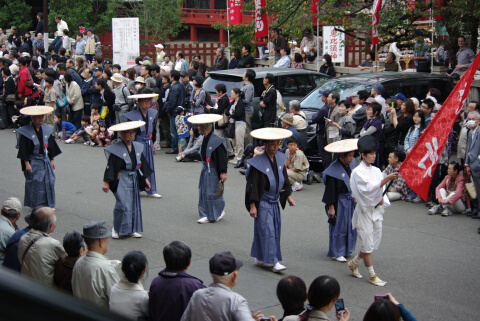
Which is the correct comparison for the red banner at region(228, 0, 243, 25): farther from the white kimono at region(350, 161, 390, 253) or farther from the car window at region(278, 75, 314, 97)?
the white kimono at region(350, 161, 390, 253)

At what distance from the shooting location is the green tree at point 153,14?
28109 mm

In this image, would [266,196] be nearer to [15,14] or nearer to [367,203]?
[367,203]

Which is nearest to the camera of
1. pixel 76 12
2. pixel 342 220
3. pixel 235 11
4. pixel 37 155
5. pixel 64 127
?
pixel 342 220

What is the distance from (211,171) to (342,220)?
257cm

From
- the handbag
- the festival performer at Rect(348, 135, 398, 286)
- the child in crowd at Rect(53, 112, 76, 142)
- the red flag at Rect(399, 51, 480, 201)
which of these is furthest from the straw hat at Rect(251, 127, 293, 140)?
the child in crowd at Rect(53, 112, 76, 142)

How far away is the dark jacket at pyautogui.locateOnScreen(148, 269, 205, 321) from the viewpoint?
4.11 m

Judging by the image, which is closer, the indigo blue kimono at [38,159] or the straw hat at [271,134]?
the straw hat at [271,134]

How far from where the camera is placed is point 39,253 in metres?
4.94

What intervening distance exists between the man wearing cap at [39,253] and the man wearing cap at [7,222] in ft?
2.00

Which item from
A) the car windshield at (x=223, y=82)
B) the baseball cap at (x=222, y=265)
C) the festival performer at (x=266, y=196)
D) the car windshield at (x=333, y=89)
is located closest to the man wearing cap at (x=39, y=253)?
the baseball cap at (x=222, y=265)

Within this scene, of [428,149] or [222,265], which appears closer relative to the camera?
[222,265]

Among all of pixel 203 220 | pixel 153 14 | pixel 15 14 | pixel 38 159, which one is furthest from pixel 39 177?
pixel 15 14

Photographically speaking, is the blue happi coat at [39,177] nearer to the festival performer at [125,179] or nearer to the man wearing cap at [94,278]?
the festival performer at [125,179]

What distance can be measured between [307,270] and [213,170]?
264cm
